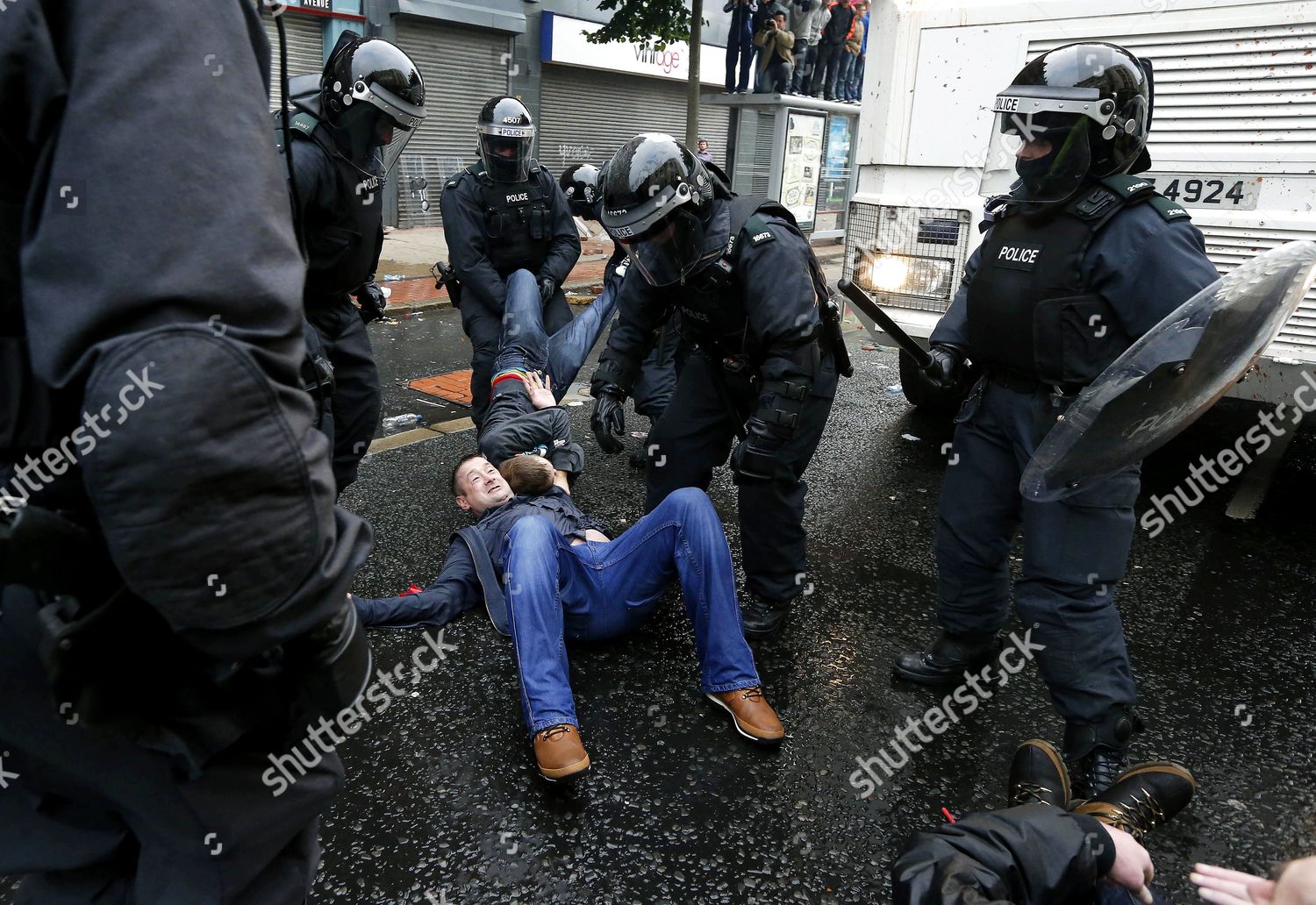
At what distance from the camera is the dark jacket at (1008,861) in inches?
62.2

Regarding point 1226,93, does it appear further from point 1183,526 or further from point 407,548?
point 407,548

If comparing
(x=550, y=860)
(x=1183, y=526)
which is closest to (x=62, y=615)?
(x=550, y=860)

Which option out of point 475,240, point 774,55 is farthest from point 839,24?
point 475,240

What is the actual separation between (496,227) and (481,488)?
221 cm

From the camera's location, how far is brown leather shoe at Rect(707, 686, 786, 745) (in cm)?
265

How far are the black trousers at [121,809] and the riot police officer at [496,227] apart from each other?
391cm

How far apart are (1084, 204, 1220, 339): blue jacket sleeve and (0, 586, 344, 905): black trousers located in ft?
7.04

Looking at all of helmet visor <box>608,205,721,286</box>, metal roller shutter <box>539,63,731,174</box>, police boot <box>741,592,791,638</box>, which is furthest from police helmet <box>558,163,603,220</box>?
metal roller shutter <box>539,63,731,174</box>

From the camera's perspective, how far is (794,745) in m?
2.70

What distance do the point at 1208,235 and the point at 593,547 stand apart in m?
3.03

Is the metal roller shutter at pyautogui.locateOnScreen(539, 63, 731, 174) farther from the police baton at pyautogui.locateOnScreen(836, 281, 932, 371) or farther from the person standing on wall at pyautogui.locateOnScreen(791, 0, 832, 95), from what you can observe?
the police baton at pyautogui.locateOnScreen(836, 281, 932, 371)

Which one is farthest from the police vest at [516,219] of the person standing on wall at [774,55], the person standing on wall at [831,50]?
the person standing on wall at [831,50]

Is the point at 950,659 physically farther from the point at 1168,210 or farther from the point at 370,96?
the point at 370,96

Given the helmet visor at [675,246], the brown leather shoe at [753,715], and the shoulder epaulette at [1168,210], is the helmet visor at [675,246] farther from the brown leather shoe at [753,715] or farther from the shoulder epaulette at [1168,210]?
the brown leather shoe at [753,715]
